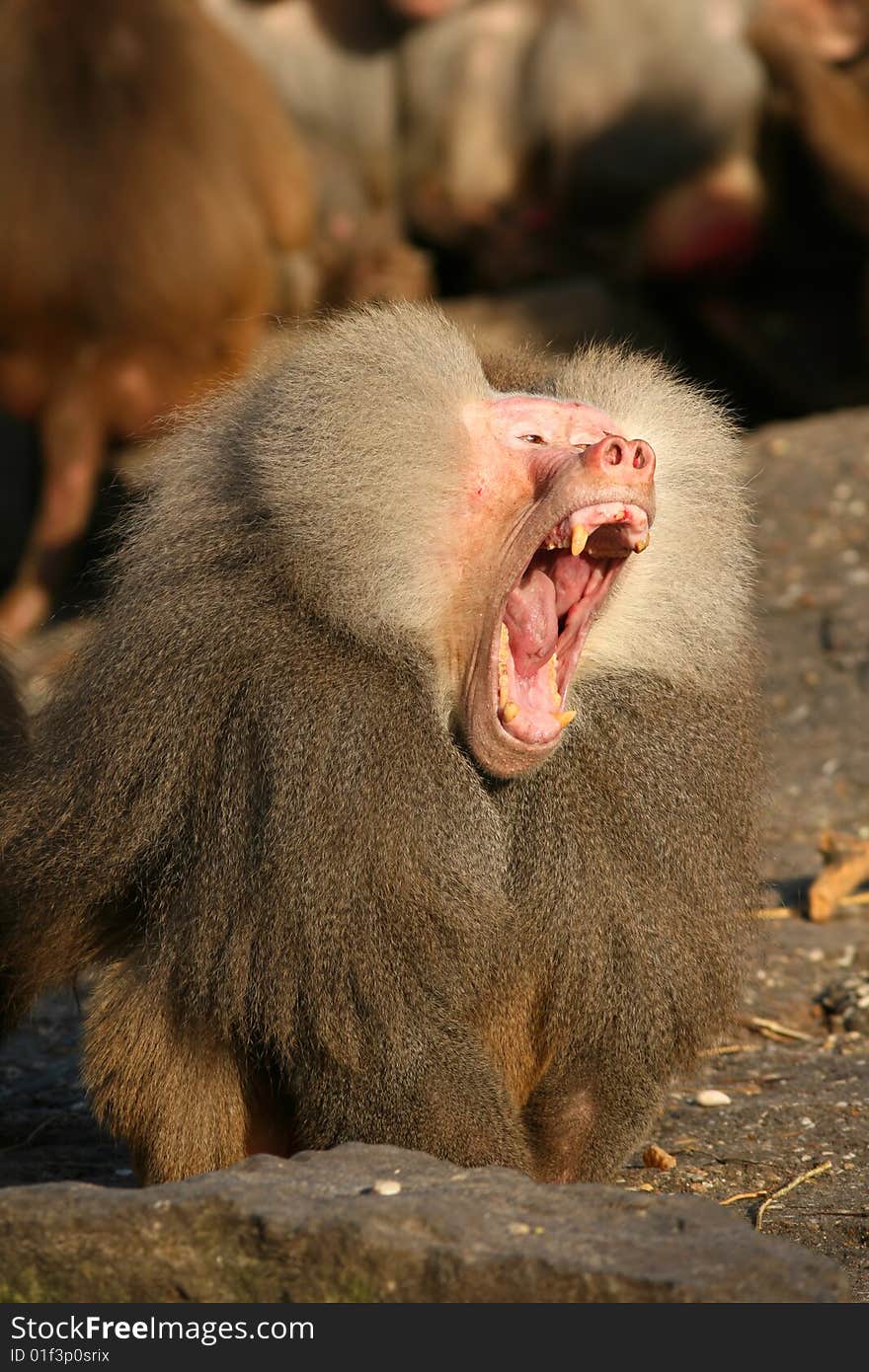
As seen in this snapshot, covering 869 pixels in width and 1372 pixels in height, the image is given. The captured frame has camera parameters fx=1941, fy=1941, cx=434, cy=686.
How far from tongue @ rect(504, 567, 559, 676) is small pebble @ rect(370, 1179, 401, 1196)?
979mm

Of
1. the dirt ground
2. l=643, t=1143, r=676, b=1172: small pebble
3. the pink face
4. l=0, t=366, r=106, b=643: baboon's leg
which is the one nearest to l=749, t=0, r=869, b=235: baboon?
the dirt ground

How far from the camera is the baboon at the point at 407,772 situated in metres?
2.69

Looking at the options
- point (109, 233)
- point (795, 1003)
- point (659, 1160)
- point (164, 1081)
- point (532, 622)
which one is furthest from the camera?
point (109, 233)

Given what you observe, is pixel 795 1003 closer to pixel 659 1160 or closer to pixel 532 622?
pixel 659 1160

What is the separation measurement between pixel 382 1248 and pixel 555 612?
4.29ft

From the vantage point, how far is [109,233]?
311 inches

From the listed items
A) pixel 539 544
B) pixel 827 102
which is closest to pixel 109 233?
pixel 827 102

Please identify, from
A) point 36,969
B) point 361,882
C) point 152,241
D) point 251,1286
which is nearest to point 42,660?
point 152,241

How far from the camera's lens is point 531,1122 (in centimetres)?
304

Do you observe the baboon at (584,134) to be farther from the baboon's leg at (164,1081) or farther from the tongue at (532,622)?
the baboon's leg at (164,1081)

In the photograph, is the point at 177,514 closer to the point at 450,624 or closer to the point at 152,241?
the point at 450,624

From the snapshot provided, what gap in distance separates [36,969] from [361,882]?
66 centimetres
